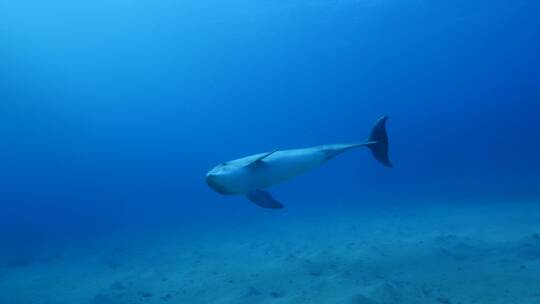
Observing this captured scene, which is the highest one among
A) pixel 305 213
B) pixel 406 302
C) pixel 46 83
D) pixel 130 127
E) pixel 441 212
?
pixel 130 127

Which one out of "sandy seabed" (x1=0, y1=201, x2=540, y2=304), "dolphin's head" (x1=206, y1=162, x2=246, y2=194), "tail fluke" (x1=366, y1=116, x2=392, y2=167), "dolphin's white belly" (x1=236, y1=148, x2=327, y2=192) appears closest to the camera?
"dolphin's head" (x1=206, y1=162, x2=246, y2=194)

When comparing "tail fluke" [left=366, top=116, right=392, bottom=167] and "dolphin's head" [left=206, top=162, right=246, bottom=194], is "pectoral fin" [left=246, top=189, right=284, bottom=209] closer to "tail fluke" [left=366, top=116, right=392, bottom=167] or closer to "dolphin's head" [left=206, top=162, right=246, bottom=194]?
"dolphin's head" [left=206, top=162, right=246, bottom=194]

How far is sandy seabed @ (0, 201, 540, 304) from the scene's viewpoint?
20.5ft

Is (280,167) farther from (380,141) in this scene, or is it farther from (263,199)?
(380,141)

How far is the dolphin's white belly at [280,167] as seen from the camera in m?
5.10

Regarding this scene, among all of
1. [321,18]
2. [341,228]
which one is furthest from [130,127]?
[341,228]

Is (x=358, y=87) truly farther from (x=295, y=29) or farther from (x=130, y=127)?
(x=130, y=127)

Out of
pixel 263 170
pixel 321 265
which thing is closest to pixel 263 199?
pixel 263 170

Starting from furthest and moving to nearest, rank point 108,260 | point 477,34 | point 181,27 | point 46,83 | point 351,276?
point 46,83 → point 477,34 → point 181,27 → point 108,260 → point 351,276

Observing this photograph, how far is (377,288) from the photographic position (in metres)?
6.13

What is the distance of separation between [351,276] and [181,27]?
37.8 meters

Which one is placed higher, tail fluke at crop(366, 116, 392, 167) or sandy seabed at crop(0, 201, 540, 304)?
tail fluke at crop(366, 116, 392, 167)

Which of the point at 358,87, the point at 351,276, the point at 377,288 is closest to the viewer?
the point at 377,288

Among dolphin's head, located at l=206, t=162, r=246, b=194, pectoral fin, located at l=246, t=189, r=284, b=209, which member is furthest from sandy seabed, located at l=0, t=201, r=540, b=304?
dolphin's head, located at l=206, t=162, r=246, b=194
